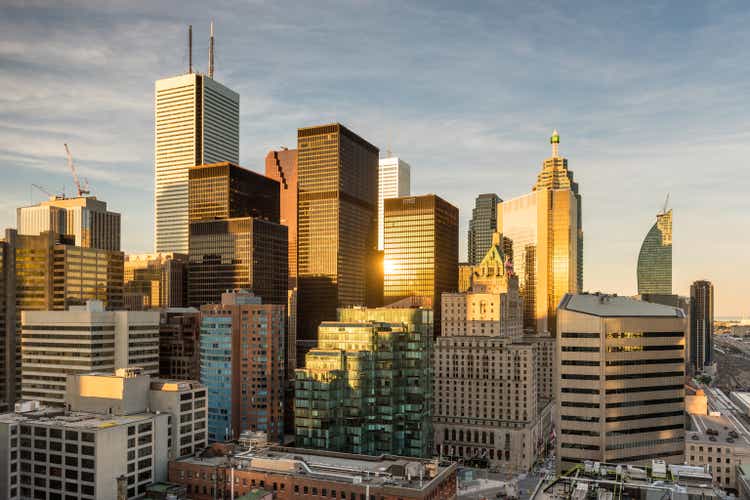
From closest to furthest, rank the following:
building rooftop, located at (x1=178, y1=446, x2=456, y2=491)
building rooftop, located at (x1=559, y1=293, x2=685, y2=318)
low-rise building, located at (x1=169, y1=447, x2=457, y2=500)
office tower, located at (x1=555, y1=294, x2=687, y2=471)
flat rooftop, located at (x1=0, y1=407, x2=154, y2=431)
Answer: low-rise building, located at (x1=169, y1=447, x2=457, y2=500)
building rooftop, located at (x1=178, y1=446, x2=456, y2=491)
flat rooftop, located at (x1=0, y1=407, x2=154, y2=431)
office tower, located at (x1=555, y1=294, x2=687, y2=471)
building rooftop, located at (x1=559, y1=293, x2=685, y2=318)

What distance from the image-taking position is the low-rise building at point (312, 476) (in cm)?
15175

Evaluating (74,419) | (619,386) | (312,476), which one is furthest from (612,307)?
(74,419)

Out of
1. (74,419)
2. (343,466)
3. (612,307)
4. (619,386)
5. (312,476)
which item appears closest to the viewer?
(312,476)

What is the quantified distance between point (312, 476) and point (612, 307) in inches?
3813

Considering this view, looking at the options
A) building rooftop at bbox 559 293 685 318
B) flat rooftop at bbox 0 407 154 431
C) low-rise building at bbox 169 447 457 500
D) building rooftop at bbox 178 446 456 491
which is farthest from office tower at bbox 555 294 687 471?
flat rooftop at bbox 0 407 154 431

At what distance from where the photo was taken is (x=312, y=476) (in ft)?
520

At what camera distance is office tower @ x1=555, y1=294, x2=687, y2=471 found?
17912 cm

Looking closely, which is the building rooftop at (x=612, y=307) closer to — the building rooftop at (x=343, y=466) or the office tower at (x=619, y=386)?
the office tower at (x=619, y=386)

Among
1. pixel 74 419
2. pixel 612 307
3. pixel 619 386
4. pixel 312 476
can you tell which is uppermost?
pixel 612 307

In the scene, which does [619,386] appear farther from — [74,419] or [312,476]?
[74,419]

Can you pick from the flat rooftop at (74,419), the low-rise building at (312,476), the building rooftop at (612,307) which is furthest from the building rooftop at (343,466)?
the building rooftop at (612,307)

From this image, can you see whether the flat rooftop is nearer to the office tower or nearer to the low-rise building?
the low-rise building

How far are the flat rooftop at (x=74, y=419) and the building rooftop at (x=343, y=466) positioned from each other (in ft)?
60.3

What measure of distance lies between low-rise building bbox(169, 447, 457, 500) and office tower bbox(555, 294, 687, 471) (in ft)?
123
